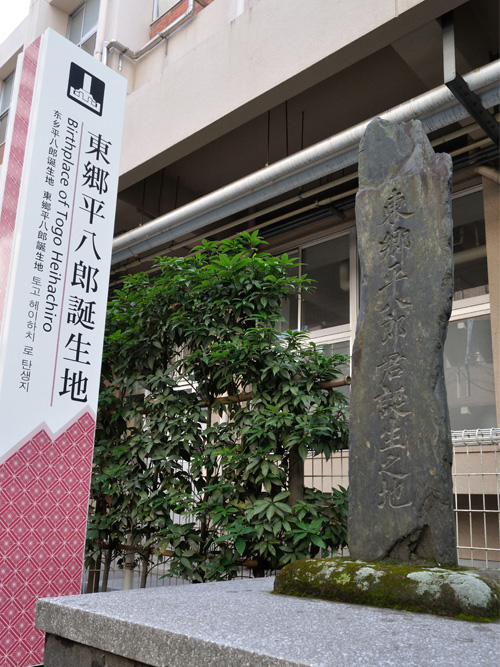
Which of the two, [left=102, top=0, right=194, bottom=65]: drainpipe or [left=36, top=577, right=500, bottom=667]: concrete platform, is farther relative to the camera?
[left=102, top=0, right=194, bottom=65]: drainpipe

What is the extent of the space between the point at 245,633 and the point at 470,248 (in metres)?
5.13

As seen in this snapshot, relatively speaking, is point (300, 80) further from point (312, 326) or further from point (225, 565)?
point (225, 565)

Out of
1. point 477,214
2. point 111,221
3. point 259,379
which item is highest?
Result: point 477,214

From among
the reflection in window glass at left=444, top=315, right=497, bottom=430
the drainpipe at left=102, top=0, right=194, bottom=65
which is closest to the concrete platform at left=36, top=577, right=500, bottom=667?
the reflection in window glass at left=444, top=315, right=497, bottom=430

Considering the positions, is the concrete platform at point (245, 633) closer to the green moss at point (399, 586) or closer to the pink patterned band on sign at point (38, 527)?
the green moss at point (399, 586)

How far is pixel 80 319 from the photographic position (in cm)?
358

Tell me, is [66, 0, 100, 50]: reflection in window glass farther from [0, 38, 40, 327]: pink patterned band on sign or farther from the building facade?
[0, 38, 40, 327]: pink patterned band on sign

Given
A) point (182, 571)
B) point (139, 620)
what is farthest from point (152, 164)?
point (139, 620)

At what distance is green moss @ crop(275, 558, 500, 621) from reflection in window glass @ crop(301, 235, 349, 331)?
175 inches

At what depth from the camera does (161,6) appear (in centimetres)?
812

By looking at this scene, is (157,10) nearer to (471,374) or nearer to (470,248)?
(470,248)

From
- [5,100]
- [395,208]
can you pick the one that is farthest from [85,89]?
[5,100]

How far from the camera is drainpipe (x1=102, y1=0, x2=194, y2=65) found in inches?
288

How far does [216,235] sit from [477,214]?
342 centimetres
